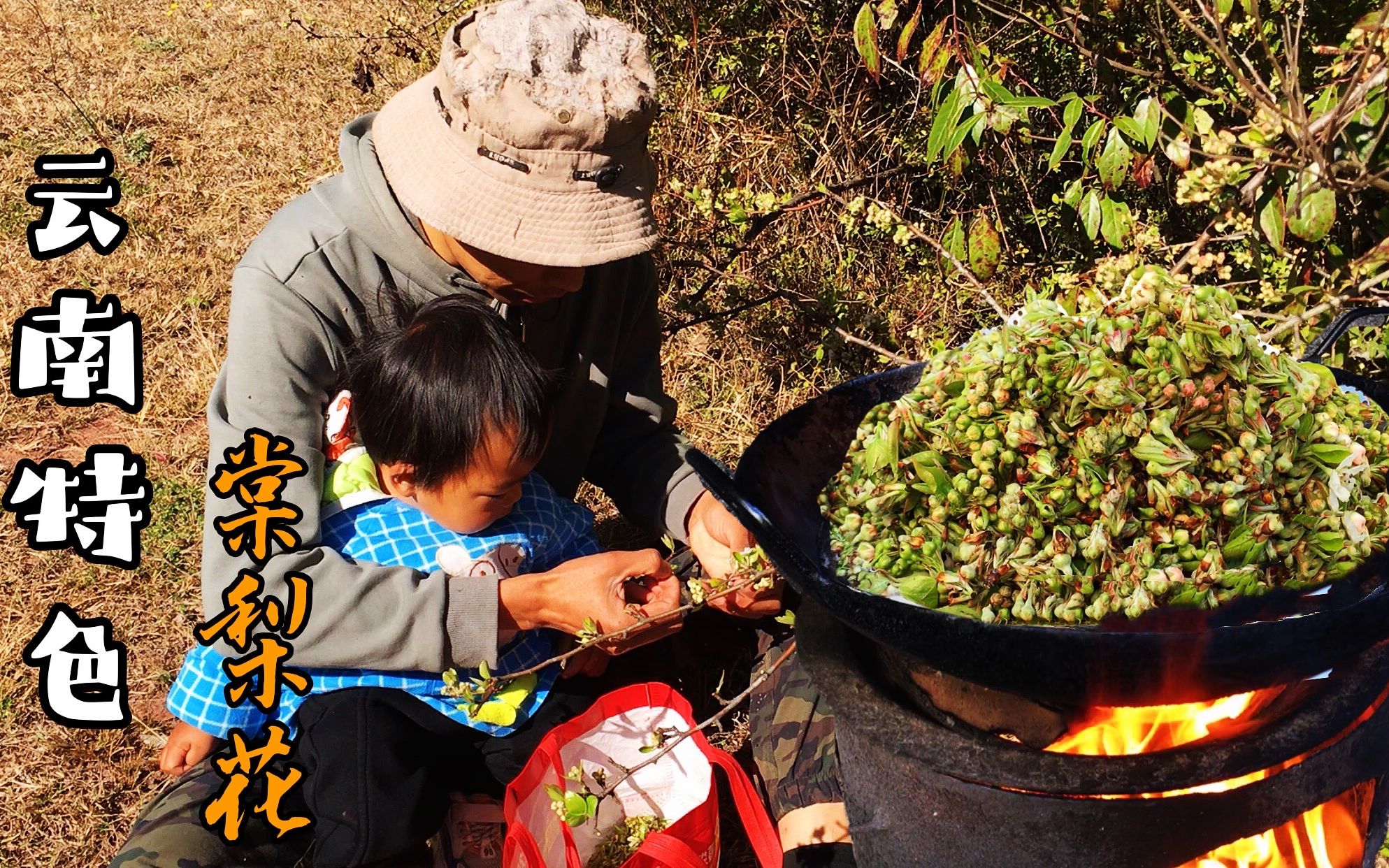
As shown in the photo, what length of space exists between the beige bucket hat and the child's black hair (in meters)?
0.22

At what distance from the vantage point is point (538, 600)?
7.49 ft

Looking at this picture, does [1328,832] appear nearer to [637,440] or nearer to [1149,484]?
[1149,484]

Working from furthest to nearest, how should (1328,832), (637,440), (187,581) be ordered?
(187,581), (637,440), (1328,832)

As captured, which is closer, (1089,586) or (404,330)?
(1089,586)

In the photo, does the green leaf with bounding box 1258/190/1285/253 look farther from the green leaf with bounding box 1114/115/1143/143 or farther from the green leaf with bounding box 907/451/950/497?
the green leaf with bounding box 907/451/950/497

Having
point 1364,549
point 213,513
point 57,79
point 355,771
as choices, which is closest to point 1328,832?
point 1364,549

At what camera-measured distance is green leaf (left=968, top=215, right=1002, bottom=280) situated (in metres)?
2.97

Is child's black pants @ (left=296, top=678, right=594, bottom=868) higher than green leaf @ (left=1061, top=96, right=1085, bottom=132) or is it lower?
lower

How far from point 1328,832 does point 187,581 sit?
299 cm

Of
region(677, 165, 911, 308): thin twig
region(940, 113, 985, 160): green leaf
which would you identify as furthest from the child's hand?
region(940, 113, 985, 160): green leaf

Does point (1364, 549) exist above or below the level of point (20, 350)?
above

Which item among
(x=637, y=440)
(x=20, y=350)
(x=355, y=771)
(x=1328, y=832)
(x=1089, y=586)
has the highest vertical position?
(x=1089, y=586)

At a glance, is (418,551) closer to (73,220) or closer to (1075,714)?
(1075,714)

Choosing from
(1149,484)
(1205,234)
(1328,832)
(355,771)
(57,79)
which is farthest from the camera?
(57,79)
